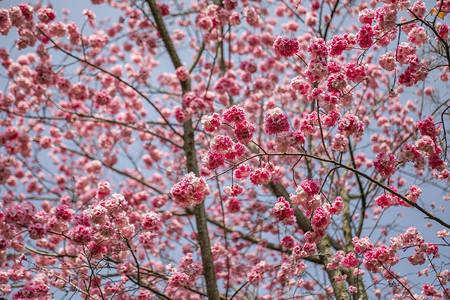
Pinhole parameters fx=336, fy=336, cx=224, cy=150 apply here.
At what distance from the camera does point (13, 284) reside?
16.8ft

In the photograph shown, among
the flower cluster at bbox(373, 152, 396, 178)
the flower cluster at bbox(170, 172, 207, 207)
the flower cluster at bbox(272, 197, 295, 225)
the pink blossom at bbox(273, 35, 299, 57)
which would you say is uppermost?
the pink blossom at bbox(273, 35, 299, 57)

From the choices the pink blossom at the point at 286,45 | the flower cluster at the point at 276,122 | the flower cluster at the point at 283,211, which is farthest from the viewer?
the pink blossom at the point at 286,45

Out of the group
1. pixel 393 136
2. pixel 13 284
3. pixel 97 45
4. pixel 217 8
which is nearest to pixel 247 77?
pixel 217 8

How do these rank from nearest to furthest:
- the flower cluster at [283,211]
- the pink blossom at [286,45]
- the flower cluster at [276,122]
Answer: the flower cluster at [276,122] → the flower cluster at [283,211] → the pink blossom at [286,45]

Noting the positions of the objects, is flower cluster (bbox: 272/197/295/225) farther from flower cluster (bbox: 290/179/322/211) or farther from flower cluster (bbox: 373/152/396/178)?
flower cluster (bbox: 373/152/396/178)

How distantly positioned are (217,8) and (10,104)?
165 inches

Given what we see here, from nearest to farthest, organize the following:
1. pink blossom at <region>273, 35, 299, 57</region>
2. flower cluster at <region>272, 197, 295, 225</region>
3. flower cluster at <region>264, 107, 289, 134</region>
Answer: flower cluster at <region>264, 107, 289, 134</region>
flower cluster at <region>272, 197, 295, 225</region>
pink blossom at <region>273, 35, 299, 57</region>

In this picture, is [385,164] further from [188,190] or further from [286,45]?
[188,190]

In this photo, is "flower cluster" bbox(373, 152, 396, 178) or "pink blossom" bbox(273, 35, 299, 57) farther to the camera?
"pink blossom" bbox(273, 35, 299, 57)

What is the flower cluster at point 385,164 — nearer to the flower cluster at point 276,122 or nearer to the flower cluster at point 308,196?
the flower cluster at point 308,196

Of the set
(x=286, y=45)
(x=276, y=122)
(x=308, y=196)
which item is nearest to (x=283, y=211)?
(x=308, y=196)

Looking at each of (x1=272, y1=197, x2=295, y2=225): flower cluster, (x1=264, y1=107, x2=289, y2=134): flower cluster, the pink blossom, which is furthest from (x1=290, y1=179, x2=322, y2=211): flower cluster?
the pink blossom

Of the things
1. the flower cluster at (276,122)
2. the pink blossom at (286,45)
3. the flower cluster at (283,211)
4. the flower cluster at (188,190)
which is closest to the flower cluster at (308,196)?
the flower cluster at (283,211)

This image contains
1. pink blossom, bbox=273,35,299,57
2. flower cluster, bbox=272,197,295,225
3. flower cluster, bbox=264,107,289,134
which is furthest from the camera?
pink blossom, bbox=273,35,299,57
